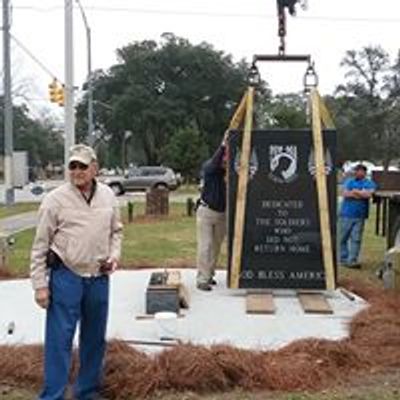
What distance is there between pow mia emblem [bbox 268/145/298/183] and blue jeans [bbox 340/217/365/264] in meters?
4.23

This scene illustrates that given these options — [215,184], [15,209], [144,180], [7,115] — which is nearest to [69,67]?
[15,209]

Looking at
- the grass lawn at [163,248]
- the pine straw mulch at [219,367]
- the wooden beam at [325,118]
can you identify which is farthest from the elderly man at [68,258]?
the grass lawn at [163,248]

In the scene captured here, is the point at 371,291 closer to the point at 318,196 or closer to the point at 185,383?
the point at 318,196

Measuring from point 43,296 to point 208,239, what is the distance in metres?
5.10

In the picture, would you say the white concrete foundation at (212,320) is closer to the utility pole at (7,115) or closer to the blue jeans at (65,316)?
the blue jeans at (65,316)

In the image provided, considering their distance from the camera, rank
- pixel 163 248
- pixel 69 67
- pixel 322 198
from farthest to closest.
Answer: pixel 69 67
pixel 163 248
pixel 322 198

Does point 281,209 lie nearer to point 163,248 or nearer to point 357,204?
point 357,204

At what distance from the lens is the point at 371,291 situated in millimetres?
10695

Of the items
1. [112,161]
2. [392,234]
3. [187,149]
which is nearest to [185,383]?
[392,234]

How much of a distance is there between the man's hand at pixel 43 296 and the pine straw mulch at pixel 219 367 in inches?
33.7

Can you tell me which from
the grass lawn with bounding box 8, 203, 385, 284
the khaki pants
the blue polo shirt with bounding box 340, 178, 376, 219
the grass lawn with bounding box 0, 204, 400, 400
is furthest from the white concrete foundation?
the blue polo shirt with bounding box 340, 178, 376, 219

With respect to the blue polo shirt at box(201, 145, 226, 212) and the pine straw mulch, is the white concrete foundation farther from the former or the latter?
the blue polo shirt at box(201, 145, 226, 212)

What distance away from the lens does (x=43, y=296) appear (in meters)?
5.84

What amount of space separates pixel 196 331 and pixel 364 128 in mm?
81259
